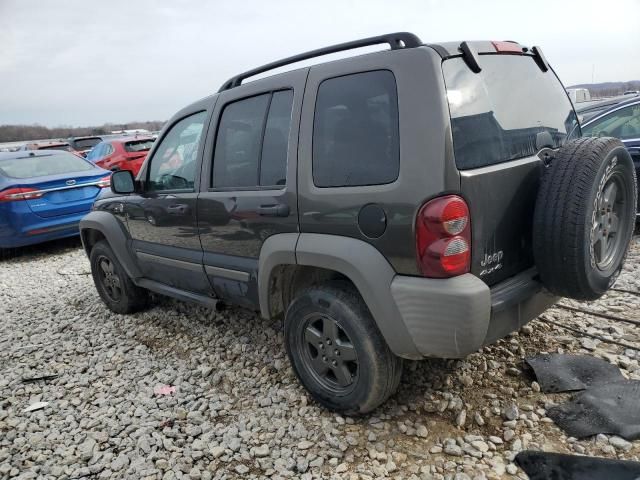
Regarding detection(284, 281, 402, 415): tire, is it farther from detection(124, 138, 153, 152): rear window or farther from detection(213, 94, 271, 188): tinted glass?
detection(124, 138, 153, 152): rear window

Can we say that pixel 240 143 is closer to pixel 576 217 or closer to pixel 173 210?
pixel 173 210

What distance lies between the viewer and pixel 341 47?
8.47 ft

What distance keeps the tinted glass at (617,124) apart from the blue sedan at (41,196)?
6919 millimetres

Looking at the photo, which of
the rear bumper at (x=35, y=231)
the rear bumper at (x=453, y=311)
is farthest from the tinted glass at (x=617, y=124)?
the rear bumper at (x=35, y=231)

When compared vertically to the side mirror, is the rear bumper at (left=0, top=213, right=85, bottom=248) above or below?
below

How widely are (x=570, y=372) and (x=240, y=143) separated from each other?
2441mm

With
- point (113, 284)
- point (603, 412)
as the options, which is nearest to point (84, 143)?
point (113, 284)

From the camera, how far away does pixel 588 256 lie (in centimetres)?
227

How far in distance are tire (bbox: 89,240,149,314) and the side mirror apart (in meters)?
0.77

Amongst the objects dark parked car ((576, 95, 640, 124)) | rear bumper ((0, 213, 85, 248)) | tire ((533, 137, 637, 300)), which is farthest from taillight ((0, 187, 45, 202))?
dark parked car ((576, 95, 640, 124))

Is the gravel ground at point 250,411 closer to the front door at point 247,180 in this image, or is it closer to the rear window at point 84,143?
the front door at point 247,180

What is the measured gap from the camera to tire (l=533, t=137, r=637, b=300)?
2.22 meters

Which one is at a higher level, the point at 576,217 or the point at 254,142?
the point at 254,142

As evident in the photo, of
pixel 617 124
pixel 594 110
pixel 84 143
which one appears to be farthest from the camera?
pixel 84 143
